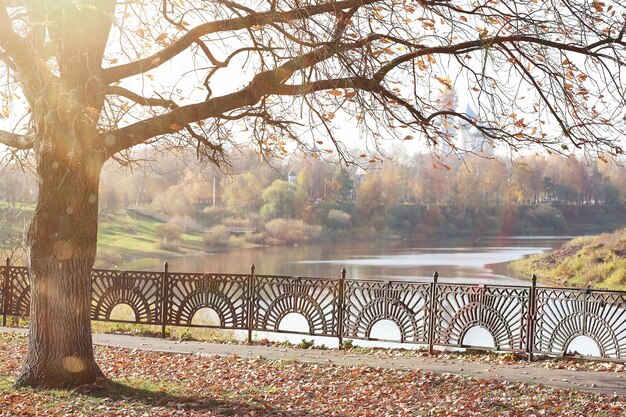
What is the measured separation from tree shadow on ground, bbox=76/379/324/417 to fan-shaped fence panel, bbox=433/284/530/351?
5240 mm

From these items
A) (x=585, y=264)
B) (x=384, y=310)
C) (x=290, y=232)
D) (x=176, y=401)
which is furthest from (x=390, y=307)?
(x=290, y=232)

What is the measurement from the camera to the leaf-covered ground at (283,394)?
7.77 metres

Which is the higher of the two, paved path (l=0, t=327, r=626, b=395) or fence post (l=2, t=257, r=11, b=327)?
fence post (l=2, t=257, r=11, b=327)

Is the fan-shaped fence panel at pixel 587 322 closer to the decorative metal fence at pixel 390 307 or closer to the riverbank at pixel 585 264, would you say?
the decorative metal fence at pixel 390 307

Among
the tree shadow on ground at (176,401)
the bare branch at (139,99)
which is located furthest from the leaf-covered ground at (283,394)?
the bare branch at (139,99)

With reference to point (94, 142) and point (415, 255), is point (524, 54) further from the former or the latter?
point (415, 255)

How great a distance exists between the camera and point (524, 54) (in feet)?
30.3

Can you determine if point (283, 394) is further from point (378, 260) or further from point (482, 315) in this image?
point (378, 260)

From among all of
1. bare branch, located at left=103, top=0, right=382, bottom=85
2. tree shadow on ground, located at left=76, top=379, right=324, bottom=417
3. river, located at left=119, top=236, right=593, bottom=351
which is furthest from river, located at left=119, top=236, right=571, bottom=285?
tree shadow on ground, located at left=76, top=379, right=324, bottom=417

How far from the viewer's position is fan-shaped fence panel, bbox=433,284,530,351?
12305 millimetres

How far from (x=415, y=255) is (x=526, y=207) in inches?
1187

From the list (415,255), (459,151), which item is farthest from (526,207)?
(459,151)

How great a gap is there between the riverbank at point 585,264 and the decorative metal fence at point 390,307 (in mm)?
21281

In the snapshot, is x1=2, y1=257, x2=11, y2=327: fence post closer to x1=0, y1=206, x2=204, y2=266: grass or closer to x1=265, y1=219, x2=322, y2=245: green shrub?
x1=0, y1=206, x2=204, y2=266: grass
